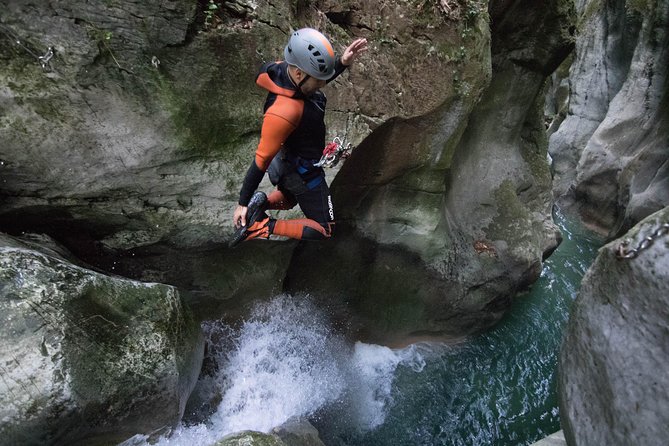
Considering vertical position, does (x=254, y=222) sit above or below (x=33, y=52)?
below

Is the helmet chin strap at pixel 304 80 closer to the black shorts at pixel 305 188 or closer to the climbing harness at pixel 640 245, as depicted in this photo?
the black shorts at pixel 305 188

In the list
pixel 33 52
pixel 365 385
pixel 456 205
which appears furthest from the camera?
pixel 456 205

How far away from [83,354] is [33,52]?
2.84m

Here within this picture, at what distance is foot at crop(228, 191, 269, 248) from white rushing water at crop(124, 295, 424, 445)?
6.86 ft

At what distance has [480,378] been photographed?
7.34 meters

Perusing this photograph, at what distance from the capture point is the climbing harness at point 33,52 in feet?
12.5

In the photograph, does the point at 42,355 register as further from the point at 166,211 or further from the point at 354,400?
the point at 354,400

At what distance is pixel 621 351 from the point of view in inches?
114

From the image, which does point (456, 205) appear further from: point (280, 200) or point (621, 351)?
point (621, 351)

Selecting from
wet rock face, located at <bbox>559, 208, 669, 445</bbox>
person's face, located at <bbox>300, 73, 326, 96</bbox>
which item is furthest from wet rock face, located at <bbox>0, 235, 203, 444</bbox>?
wet rock face, located at <bbox>559, 208, 669, 445</bbox>

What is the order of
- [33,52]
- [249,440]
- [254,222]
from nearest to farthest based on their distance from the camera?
[249,440], [33,52], [254,222]

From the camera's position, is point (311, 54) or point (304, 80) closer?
point (311, 54)

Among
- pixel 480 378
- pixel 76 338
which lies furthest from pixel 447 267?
pixel 76 338

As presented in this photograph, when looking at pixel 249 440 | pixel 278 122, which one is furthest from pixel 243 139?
pixel 249 440
